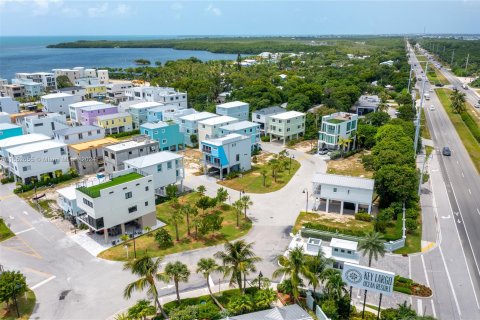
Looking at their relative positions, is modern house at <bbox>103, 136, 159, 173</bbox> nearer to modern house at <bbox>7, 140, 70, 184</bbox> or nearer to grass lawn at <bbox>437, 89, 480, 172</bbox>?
modern house at <bbox>7, 140, 70, 184</bbox>

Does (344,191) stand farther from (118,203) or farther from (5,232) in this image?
(5,232)

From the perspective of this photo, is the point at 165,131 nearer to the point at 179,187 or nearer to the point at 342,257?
the point at 179,187

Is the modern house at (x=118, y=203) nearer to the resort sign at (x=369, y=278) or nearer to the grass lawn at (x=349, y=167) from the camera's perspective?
the resort sign at (x=369, y=278)

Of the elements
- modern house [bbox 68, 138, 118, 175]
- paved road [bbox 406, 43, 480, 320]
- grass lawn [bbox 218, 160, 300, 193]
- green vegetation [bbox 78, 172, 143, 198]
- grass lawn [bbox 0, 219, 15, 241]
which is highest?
green vegetation [bbox 78, 172, 143, 198]

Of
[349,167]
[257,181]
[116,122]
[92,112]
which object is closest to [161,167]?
[257,181]

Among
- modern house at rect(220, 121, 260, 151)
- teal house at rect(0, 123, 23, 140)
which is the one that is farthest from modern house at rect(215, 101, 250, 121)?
teal house at rect(0, 123, 23, 140)

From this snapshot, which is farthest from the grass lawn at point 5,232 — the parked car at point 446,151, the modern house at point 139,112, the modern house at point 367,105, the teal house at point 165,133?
the modern house at point 367,105
